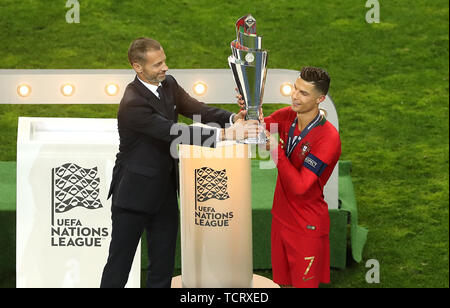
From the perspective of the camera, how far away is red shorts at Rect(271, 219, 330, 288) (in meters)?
5.14

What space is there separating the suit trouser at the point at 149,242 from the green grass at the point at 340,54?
348cm

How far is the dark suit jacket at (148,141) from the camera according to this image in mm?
4934

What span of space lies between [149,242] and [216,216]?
40 cm

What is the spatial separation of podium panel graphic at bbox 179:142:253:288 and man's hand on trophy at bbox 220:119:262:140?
213 millimetres

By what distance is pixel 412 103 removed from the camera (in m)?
10.1

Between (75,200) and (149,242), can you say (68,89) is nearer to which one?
(75,200)

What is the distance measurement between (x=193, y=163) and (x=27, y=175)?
1.18 meters

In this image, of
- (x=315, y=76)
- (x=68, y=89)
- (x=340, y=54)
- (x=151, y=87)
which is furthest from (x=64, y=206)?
(x=340, y=54)

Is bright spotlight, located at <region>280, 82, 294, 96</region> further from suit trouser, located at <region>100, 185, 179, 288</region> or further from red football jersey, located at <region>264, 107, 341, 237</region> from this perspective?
suit trouser, located at <region>100, 185, 179, 288</region>

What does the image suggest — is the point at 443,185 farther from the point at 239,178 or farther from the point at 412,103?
the point at 239,178

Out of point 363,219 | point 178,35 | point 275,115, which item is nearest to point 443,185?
point 363,219

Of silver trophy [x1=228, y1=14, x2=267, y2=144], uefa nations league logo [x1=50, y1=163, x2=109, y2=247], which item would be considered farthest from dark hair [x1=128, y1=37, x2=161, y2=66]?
uefa nations league logo [x1=50, y1=163, x2=109, y2=247]

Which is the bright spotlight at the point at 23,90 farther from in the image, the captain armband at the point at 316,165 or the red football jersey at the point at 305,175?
the captain armband at the point at 316,165

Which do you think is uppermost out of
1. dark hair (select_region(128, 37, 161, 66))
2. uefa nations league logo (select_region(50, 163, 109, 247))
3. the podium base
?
dark hair (select_region(128, 37, 161, 66))
